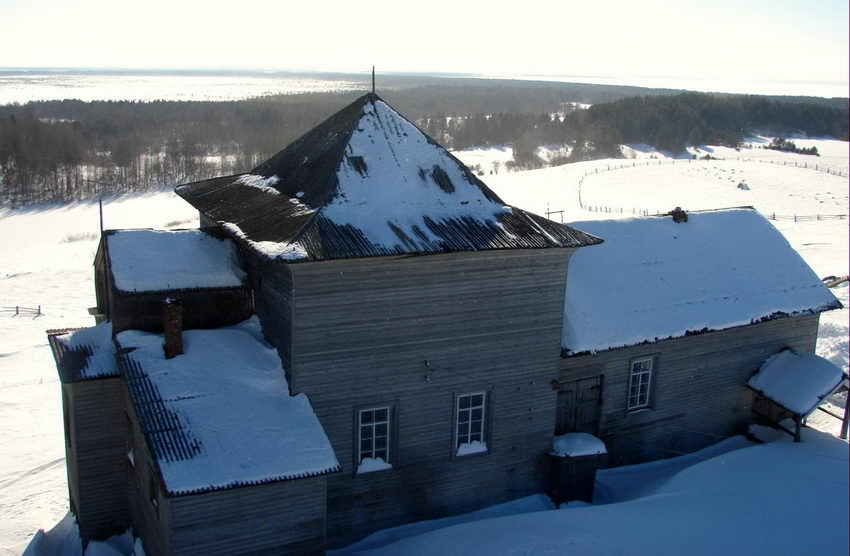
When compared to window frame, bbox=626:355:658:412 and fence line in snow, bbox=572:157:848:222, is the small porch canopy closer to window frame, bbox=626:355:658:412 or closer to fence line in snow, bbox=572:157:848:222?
window frame, bbox=626:355:658:412

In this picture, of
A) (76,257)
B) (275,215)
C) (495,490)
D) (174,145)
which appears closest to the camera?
(275,215)

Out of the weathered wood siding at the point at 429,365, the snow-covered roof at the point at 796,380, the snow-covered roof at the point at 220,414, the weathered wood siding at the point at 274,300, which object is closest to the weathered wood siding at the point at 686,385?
the snow-covered roof at the point at 796,380

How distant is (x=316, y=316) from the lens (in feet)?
45.1

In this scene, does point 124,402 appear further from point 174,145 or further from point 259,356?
point 174,145

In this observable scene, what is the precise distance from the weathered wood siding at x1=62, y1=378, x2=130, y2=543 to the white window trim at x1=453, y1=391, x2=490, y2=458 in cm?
642

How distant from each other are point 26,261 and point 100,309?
111ft

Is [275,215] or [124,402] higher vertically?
[275,215]

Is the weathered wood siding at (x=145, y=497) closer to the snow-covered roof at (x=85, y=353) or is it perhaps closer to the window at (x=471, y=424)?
the snow-covered roof at (x=85, y=353)

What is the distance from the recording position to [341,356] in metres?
14.1

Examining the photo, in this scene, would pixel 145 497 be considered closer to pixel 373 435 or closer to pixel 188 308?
pixel 188 308

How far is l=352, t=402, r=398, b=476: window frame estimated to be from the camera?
47.6 ft

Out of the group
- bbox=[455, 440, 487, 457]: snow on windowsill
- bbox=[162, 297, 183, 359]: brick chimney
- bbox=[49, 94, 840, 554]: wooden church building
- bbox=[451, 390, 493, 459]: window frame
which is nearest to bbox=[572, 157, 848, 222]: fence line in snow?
bbox=[49, 94, 840, 554]: wooden church building

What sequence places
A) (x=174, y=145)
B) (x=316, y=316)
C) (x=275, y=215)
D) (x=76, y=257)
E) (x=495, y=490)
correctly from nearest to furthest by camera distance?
(x=316, y=316), (x=275, y=215), (x=495, y=490), (x=76, y=257), (x=174, y=145)

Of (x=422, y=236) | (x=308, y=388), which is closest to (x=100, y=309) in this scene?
(x=308, y=388)
